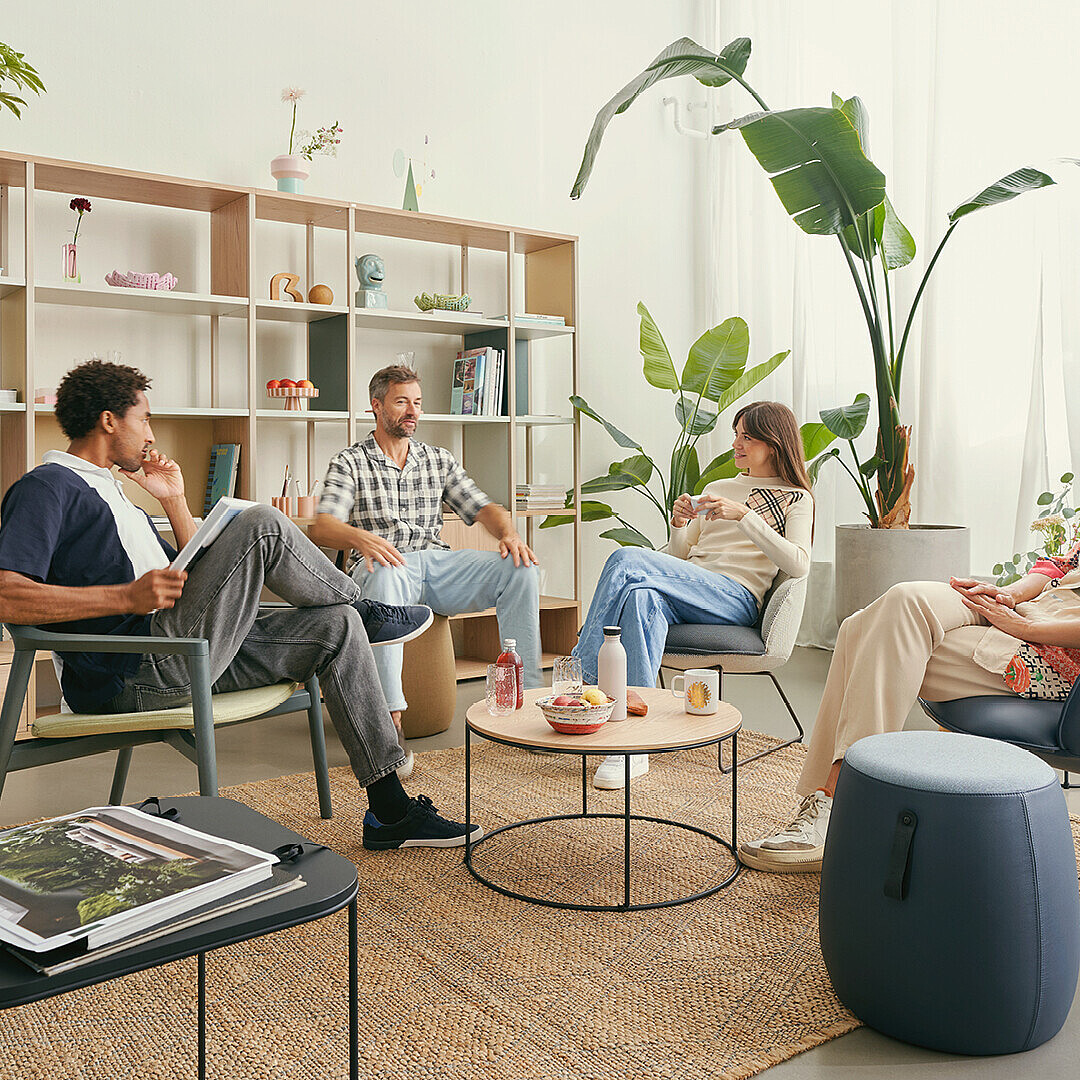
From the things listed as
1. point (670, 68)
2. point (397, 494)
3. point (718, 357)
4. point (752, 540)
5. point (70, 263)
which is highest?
point (670, 68)

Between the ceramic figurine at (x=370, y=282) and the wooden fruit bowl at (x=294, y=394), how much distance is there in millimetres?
424

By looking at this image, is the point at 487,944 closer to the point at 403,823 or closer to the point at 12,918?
the point at 403,823

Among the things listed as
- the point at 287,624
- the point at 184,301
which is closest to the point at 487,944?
the point at 287,624

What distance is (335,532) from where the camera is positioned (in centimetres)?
349

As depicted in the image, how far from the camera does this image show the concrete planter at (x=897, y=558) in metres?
3.92

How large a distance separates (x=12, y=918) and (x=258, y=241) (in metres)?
3.80

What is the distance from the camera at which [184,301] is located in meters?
3.83

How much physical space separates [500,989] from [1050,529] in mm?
2364

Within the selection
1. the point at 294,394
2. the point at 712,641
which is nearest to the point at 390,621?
the point at 712,641

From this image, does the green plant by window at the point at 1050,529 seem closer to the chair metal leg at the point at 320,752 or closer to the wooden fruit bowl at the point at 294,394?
the chair metal leg at the point at 320,752

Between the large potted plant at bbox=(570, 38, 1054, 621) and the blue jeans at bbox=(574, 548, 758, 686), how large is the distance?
3.23 ft

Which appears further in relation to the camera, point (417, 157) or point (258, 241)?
point (417, 157)

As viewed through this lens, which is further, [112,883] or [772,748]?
[772,748]

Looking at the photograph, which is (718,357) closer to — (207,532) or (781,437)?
(781,437)
